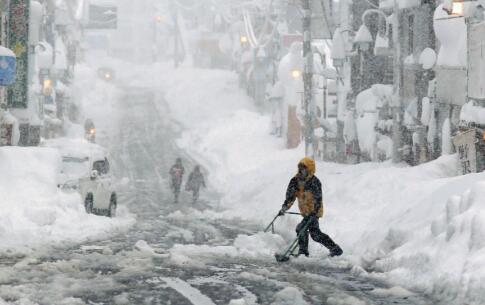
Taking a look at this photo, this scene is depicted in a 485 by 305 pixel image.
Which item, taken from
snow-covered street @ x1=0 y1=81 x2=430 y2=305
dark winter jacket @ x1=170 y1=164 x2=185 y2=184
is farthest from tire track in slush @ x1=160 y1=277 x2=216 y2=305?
dark winter jacket @ x1=170 y1=164 x2=185 y2=184

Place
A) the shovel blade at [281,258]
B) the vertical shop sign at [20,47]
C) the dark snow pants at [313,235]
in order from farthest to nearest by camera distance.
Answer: the vertical shop sign at [20,47] → the dark snow pants at [313,235] → the shovel blade at [281,258]

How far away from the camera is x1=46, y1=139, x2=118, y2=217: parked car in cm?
2333

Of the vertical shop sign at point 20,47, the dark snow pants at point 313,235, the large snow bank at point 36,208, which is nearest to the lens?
the dark snow pants at point 313,235

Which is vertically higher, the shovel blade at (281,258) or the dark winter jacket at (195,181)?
the shovel blade at (281,258)

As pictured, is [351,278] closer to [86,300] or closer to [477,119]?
[86,300]

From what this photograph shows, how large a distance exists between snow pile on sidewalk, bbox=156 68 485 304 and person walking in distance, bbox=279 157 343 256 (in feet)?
1.72

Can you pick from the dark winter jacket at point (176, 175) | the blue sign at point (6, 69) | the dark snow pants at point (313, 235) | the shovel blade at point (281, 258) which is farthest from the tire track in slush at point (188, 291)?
the dark winter jacket at point (176, 175)

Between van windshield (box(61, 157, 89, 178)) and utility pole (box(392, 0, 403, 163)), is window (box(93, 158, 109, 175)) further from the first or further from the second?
utility pole (box(392, 0, 403, 163))

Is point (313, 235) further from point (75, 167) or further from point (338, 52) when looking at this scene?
point (338, 52)

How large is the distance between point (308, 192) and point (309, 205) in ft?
0.66

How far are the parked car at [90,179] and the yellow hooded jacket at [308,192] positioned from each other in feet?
30.9

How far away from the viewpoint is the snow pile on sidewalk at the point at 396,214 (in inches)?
436

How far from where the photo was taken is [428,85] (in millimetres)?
31234

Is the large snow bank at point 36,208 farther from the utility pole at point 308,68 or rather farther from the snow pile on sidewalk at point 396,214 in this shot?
the utility pole at point 308,68
